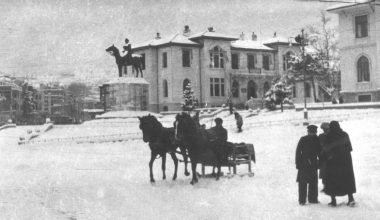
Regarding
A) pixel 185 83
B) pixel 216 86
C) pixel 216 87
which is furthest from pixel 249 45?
pixel 185 83

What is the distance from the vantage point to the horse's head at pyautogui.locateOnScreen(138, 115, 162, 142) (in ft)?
44.2

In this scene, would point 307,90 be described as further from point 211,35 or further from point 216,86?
point 211,35

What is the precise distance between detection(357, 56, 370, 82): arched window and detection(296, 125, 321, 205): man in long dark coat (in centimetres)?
3574

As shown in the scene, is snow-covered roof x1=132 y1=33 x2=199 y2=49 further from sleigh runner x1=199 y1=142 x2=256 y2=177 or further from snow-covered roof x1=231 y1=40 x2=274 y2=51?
sleigh runner x1=199 y1=142 x2=256 y2=177

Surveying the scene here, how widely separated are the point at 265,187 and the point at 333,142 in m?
3.11

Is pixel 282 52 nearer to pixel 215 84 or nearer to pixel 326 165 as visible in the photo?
pixel 215 84

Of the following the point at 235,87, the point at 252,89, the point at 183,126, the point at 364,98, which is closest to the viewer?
the point at 183,126

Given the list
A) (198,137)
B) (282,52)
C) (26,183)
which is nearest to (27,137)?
(26,183)

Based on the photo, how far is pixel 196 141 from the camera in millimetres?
13461

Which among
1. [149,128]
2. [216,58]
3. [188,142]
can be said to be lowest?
[188,142]

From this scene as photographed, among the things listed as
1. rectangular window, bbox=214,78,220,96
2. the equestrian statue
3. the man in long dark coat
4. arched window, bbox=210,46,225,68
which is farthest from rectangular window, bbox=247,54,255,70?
the man in long dark coat

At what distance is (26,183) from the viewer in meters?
14.1

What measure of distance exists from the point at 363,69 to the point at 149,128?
34486 mm

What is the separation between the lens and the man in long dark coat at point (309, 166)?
402 inches
